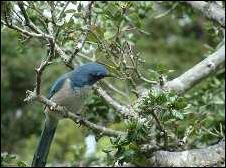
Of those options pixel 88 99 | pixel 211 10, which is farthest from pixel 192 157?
pixel 211 10

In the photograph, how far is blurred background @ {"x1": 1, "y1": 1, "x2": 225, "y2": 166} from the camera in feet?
15.9

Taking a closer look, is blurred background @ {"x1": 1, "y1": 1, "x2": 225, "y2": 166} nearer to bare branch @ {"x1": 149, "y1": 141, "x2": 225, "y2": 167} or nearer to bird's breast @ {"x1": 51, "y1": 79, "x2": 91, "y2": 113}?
bare branch @ {"x1": 149, "y1": 141, "x2": 225, "y2": 167}

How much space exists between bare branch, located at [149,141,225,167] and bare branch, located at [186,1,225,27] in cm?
130

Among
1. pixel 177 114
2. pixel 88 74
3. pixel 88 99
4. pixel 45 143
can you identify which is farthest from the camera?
pixel 88 99

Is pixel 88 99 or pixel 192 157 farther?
pixel 88 99

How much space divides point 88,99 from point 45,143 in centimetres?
66

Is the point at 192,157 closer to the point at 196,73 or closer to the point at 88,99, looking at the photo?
the point at 196,73

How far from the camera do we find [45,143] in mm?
4062

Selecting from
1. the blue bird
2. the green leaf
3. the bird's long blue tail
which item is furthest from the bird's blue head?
the green leaf

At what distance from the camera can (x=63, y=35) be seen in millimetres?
4004

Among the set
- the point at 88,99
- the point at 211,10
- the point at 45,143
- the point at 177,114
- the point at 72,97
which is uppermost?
the point at 211,10

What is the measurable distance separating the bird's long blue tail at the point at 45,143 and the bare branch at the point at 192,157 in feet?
2.25

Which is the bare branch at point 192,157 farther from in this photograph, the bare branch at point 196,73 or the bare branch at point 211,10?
the bare branch at point 211,10

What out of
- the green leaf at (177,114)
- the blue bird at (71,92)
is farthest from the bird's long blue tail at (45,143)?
the green leaf at (177,114)
